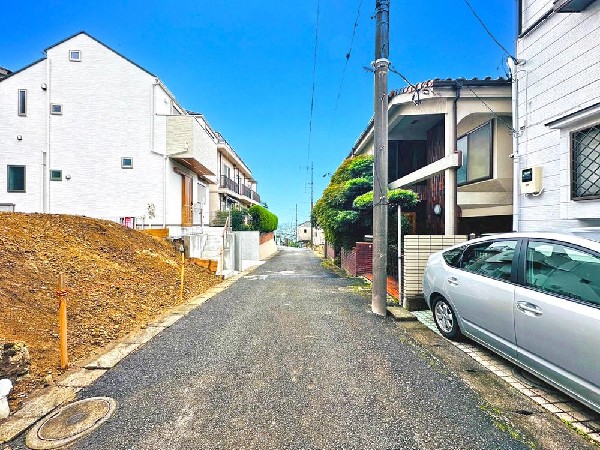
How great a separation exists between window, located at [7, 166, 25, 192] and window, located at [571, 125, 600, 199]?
61.7ft

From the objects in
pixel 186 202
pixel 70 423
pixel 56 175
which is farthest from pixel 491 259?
pixel 56 175

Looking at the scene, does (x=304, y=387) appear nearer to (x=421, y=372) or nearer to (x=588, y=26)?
(x=421, y=372)

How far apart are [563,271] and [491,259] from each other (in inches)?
35.7

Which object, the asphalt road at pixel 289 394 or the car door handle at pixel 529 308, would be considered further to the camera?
the car door handle at pixel 529 308

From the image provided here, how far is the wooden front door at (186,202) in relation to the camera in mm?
16716

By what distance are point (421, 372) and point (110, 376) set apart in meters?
3.27

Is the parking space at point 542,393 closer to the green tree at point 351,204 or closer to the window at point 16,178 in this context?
the green tree at point 351,204

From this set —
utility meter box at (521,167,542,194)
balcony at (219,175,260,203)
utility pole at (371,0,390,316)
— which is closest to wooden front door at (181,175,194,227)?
balcony at (219,175,260,203)

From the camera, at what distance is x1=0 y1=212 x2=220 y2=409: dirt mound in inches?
155

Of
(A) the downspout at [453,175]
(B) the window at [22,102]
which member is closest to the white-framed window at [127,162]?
(B) the window at [22,102]

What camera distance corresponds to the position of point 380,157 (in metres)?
6.18

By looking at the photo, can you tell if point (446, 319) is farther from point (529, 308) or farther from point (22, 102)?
point (22, 102)

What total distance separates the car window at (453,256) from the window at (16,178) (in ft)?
56.6

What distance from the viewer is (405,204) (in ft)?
31.8
